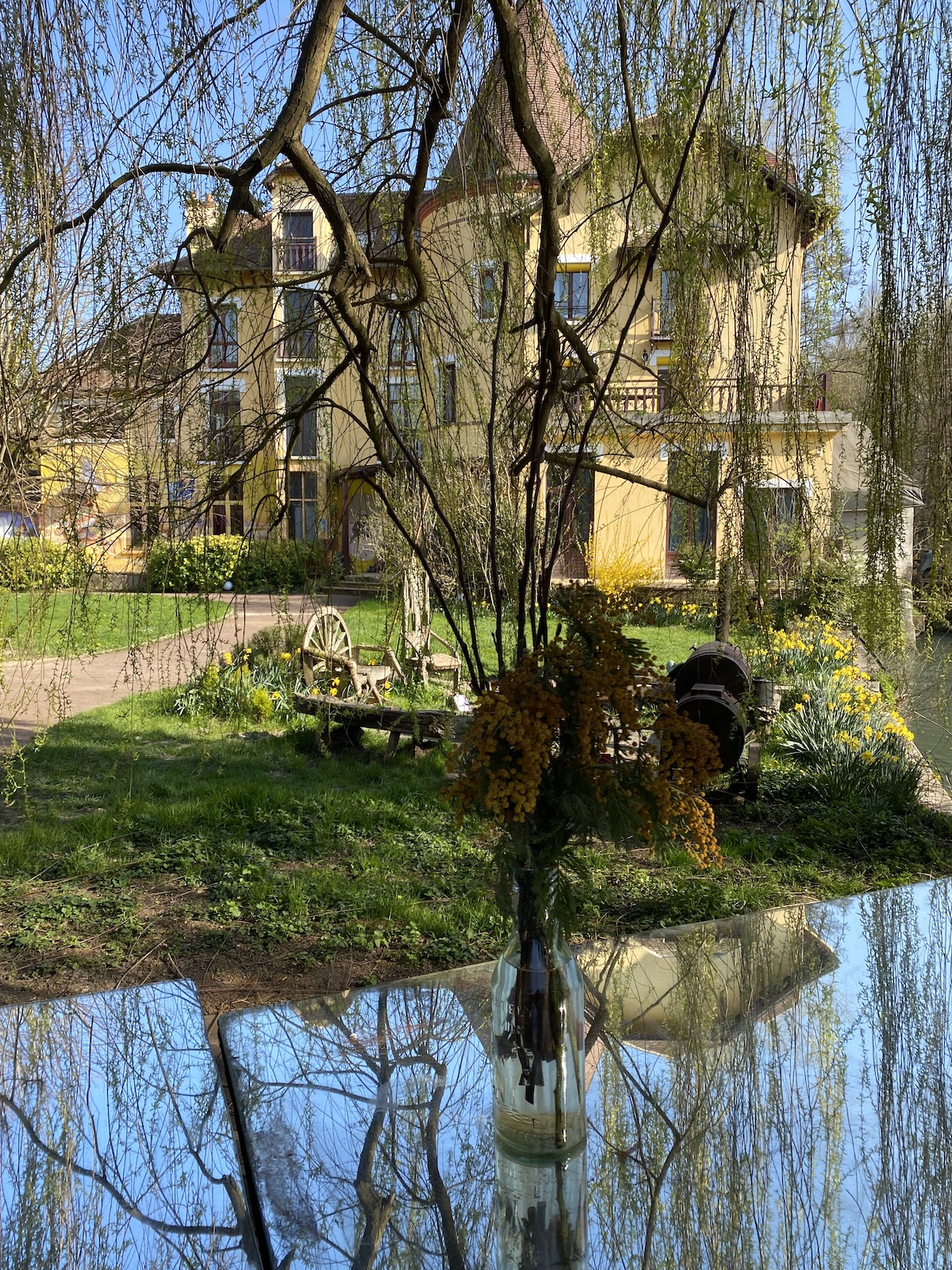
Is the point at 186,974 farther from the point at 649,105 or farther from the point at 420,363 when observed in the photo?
the point at 649,105

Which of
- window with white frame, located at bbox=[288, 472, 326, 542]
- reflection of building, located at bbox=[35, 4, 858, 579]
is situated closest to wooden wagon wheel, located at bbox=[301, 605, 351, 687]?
window with white frame, located at bbox=[288, 472, 326, 542]

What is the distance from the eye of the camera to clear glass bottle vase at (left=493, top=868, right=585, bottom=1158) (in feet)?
4.14

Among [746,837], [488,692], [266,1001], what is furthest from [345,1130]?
[746,837]

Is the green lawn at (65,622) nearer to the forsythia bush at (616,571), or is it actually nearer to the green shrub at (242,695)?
the forsythia bush at (616,571)

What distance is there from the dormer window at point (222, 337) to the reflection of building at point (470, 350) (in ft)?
0.05

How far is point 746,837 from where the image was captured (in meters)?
4.48

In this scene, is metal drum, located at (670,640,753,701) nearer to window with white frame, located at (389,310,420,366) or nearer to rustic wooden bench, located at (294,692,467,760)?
rustic wooden bench, located at (294,692,467,760)

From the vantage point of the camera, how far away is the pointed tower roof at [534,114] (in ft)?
5.73

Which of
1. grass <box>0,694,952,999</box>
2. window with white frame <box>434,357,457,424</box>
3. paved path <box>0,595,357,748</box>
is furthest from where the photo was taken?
paved path <box>0,595,357,748</box>

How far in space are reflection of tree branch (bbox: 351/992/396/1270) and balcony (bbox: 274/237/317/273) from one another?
1952mm

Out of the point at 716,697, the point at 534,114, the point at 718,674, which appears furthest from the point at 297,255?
the point at 718,674

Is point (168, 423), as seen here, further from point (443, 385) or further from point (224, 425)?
point (443, 385)

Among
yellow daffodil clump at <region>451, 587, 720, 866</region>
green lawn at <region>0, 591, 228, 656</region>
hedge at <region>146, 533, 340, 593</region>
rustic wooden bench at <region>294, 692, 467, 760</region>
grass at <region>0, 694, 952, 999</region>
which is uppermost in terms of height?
hedge at <region>146, 533, 340, 593</region>

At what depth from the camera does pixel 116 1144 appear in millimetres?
1299
